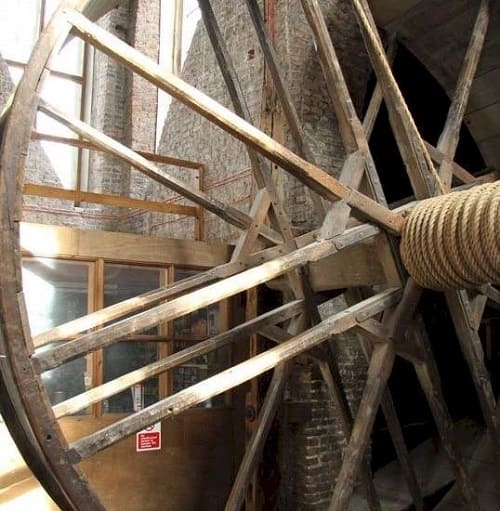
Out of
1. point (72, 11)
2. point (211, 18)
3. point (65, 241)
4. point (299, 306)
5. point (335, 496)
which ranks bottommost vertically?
point (335, 496)

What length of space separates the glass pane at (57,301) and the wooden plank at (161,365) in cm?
112

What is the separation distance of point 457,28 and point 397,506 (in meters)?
3.80

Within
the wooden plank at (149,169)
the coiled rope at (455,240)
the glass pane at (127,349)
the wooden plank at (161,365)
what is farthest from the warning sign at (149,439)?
the coiled rope at (455,240)

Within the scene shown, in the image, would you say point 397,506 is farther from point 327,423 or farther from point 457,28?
point 457,28

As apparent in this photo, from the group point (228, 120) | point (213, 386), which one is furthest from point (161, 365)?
point (228, 120)

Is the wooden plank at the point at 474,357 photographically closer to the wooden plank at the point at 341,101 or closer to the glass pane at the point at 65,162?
the wooden plank at the point at 341,101

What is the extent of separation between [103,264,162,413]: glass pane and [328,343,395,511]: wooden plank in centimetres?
211

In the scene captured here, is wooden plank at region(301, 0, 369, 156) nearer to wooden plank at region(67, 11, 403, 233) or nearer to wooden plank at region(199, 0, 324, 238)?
wooden plank at region(67, 11, 403, 233)

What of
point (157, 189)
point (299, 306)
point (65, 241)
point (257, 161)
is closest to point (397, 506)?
point (299, 306)

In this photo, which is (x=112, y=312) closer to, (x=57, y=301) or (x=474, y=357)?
(x=57, y=301)

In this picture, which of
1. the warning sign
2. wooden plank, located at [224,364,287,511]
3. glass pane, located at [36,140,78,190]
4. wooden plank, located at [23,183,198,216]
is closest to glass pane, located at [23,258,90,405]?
the warning sign

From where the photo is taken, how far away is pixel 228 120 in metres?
2.66

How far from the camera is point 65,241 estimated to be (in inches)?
173

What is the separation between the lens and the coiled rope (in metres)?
2.75
